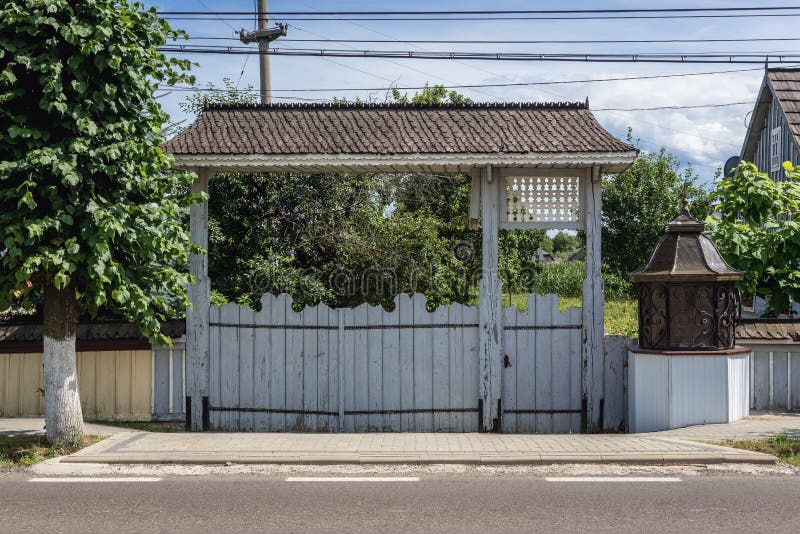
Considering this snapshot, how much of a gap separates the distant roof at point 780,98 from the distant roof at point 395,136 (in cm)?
1127

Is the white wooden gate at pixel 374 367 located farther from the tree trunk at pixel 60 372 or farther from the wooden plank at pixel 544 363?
the tree trunk at pixel 60 372

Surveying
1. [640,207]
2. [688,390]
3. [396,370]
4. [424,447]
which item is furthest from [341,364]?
[640,207]

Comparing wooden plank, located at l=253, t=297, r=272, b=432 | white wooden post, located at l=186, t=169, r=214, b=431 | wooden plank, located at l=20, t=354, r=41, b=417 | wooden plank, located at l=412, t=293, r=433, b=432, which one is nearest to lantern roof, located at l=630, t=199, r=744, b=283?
wooden plank, located at l=412, t=293, r=433, b=432

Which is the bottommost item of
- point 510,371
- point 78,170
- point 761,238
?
Result: point 510,371

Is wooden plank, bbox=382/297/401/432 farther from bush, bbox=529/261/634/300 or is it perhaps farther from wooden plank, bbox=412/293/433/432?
bush, bbox=529/261/634/300

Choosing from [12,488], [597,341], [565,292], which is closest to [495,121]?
[597,341]

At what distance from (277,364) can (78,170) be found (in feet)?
12.5

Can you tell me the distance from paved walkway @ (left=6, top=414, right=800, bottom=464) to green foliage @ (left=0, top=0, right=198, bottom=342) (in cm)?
155

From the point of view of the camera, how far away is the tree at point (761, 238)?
41.9 feet

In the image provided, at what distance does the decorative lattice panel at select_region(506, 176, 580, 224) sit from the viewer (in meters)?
11.4

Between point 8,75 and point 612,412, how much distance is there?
8.76m

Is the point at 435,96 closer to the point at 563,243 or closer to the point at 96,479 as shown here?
the point at 96,479

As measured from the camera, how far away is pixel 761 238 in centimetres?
1302

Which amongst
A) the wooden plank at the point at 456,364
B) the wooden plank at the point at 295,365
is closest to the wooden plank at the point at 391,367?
the wooden plank at the point at 456,364
